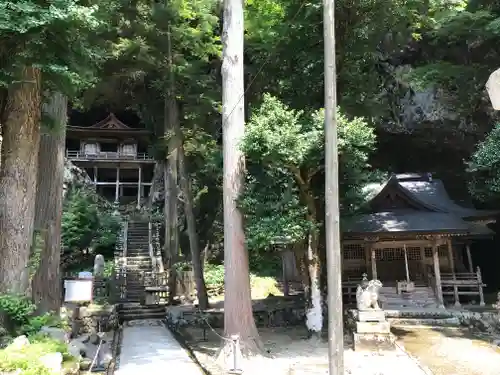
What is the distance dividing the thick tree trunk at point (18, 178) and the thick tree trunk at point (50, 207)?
205cm

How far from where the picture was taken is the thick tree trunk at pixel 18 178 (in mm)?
7562

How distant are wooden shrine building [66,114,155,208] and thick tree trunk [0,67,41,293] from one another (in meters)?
26.9

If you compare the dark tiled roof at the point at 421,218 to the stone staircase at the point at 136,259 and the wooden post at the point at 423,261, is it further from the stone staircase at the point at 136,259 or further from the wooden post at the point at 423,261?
the stone staircase at the point at 136,259

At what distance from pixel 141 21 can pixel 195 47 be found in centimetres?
231

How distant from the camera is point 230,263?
10344mm

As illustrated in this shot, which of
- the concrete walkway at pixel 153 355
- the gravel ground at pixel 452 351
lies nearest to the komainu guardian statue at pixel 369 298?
the gravel ground at pixel 452 351

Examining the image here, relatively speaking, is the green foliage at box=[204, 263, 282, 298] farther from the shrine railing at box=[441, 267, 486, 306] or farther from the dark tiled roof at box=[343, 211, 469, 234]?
the shrine railing at box=[441, 267, 486, 306]

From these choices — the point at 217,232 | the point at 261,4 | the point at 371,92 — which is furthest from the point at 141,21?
the point at 217,232

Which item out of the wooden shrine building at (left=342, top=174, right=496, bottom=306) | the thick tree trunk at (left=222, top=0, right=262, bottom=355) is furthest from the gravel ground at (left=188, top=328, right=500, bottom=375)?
the wooden shrine building at (left=342, top=174, right=496, bottom=306)

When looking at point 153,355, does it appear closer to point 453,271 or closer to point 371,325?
point 371,325

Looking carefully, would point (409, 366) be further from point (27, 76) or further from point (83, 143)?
point (83, 143)

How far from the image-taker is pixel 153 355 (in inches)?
400

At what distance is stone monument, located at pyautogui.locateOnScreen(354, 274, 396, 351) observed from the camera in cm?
1037

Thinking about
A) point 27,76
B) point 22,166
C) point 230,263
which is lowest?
point 230,263
